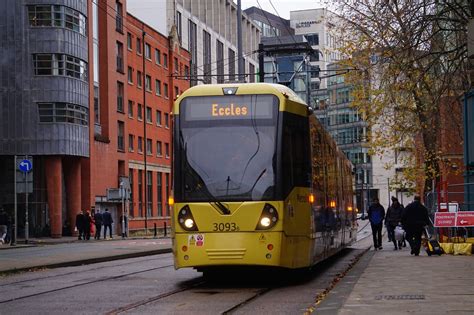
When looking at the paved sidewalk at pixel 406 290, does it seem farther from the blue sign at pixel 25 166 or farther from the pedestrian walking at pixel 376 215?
the blue sign at pixel 25 166

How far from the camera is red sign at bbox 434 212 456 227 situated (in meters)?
25.3

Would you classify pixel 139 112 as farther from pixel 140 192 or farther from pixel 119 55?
pixel 119 55

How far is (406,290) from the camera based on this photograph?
13.1m

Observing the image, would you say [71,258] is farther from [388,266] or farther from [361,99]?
[361,99]

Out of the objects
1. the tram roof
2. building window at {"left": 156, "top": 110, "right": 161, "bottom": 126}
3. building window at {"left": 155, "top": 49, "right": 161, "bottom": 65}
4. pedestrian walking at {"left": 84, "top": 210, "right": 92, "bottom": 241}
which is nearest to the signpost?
the tram roof

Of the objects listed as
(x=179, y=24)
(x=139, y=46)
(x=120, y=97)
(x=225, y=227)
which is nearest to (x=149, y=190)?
(x=120, y=97)

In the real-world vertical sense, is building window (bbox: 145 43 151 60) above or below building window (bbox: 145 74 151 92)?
above

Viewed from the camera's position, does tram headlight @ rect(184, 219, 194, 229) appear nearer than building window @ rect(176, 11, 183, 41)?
Yes

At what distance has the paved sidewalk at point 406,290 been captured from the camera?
10.6m

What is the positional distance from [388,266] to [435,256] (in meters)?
4.63

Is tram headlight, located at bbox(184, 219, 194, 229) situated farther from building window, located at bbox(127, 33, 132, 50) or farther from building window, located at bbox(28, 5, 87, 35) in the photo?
building window, located at bbox(127, 33, 132, 50)

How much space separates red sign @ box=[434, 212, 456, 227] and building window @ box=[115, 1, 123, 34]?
139 ft

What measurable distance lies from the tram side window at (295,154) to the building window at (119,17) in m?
49.7

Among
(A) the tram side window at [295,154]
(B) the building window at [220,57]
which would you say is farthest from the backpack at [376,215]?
(B) the building window at [220,57]
